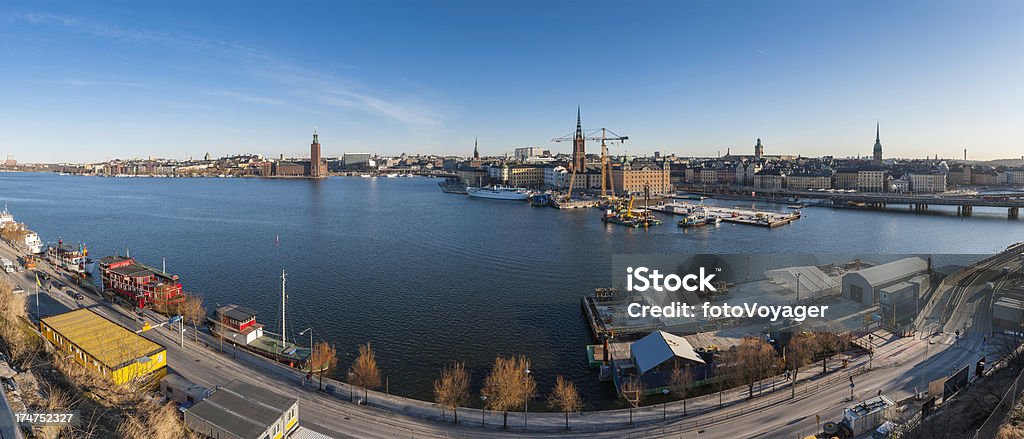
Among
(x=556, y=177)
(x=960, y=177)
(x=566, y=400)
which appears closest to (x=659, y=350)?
(x=566, y=400)

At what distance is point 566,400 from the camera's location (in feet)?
16.0

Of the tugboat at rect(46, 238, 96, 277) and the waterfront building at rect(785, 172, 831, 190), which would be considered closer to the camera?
the tugboat at rect(46, 238, 96, 277)

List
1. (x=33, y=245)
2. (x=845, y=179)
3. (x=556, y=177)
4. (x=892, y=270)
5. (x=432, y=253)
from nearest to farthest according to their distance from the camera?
(x=892, y=270) → (x=33, y=245) → (x=432, y=253) → (x=845, y=179) → (x=556, y=177)

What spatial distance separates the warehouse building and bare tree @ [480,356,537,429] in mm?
1705

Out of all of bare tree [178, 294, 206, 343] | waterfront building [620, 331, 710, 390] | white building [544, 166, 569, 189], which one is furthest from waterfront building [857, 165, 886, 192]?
bare tree [178, 294, 206, 343]

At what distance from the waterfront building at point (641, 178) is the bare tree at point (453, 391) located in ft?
87.0

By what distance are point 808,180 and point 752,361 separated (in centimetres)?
3273

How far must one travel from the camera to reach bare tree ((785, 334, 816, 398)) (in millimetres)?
5699

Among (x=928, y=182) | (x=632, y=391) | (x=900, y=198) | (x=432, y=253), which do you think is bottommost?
(x=632, y=391)

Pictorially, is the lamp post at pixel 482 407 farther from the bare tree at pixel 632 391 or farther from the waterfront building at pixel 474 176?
the waterfront building at pixel 474 176

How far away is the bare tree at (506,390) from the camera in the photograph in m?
4.85

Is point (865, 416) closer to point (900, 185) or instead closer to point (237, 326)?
point (237, 326)

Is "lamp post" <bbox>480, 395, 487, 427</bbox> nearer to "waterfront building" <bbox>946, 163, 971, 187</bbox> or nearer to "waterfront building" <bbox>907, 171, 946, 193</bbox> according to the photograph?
"waterfront building" <bbox>907, 171, 946, 193</bbox>

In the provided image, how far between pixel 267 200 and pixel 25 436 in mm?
27322
